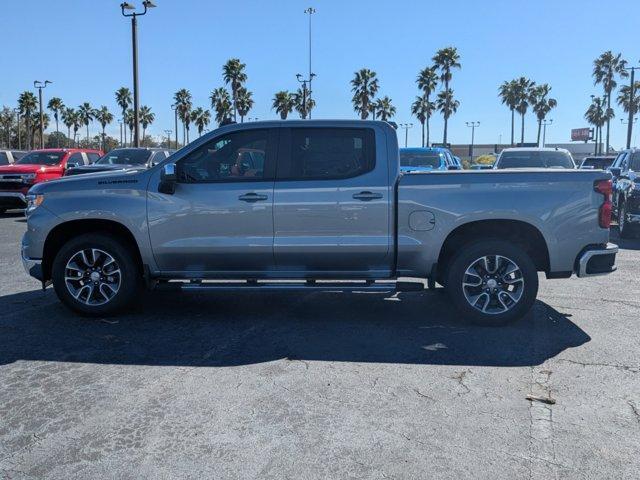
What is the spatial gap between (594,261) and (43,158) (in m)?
16.7

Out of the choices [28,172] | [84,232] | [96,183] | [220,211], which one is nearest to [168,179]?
[220,211]

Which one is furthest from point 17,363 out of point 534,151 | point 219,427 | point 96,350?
point 534,151

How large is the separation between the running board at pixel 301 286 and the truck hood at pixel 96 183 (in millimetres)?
1110

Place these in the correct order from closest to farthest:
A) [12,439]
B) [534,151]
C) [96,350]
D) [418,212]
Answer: [12,439] < [96,350] < [418,212] < [534,151]

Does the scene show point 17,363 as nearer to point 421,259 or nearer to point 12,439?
point 12,439

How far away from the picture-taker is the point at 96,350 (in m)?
5.27

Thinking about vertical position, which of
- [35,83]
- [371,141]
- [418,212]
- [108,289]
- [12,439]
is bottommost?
[12,439]

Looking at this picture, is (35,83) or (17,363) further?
(35,83)

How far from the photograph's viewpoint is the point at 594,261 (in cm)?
585

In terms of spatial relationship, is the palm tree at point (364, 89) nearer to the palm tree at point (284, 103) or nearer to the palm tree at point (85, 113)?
the palm tree at point (284, 103)

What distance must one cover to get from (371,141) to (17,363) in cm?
379

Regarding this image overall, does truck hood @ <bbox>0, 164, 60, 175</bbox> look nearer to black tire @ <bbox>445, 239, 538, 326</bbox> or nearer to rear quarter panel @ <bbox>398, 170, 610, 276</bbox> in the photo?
rear quarter panel @ <bbox>398, 170, 610, 276</bbox>

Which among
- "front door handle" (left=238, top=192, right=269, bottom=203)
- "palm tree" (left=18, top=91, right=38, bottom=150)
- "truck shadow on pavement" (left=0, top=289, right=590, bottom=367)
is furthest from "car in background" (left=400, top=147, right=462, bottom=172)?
"palm tree" (left=18, top=91, right=38, bottom=150)

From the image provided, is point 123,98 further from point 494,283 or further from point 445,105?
point 494,283
